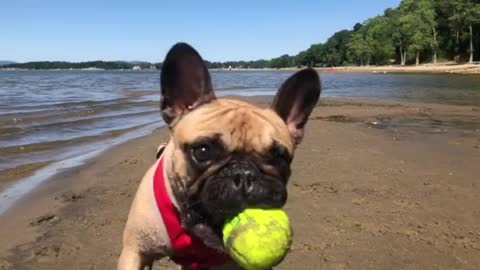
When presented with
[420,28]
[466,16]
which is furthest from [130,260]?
[420,28]

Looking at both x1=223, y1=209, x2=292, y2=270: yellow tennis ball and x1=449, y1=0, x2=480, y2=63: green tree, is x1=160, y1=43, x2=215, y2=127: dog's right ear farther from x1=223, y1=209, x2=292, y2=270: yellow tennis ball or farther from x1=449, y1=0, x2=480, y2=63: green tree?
x1=449, y1=0, x2=480, y2=63: green tree

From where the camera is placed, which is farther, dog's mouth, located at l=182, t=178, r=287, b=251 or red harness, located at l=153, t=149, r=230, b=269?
red harness, located at l=153, t=149, r=230, b=269

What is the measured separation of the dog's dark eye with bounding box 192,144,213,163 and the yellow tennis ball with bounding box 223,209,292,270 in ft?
1.41

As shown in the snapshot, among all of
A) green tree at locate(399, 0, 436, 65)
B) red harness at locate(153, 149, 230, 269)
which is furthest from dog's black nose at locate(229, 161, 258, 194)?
green tree at locate(399, 0, 436, 65)

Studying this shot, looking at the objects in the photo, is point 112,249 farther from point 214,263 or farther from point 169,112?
point 169,112

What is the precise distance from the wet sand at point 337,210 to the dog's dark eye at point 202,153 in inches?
76.4

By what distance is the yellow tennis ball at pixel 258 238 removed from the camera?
109 inches

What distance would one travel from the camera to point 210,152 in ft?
10.4

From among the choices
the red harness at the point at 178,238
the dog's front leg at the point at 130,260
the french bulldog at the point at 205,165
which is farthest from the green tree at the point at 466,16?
the dog's front leg at the point at 130,260

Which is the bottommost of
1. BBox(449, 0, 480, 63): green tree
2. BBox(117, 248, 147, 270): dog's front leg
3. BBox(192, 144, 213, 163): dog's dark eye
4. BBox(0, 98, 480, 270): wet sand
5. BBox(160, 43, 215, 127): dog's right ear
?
BBox(0, 98, 480, 270): wet sand

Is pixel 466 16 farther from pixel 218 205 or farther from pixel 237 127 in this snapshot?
pixel 218 205

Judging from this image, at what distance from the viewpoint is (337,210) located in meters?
Result: 6.18

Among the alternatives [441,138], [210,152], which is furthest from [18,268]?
[441,138]

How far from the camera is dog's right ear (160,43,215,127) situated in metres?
3.56
